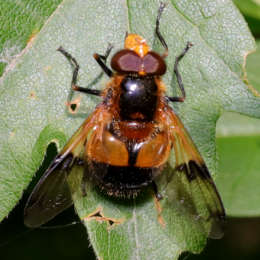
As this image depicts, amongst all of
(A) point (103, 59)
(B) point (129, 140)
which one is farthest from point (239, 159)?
(A) point (103, 59)

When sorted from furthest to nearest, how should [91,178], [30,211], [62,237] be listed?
[62,237] < [91,178] < [30,211]

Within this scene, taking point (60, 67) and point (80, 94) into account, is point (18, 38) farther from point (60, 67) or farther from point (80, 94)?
point (80, 94)

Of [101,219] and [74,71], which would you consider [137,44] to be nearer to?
Answer: [74,71]

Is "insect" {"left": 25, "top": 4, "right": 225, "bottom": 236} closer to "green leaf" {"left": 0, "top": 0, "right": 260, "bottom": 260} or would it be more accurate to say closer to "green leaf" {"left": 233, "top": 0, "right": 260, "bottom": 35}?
"green leaf" {"left": 0, "top": 0, "right": 260, "bottom": 260}

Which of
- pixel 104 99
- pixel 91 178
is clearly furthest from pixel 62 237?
pixel 104 99

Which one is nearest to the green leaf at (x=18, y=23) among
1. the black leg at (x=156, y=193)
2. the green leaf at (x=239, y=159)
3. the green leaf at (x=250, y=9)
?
the black leg at (x=156, y=193)

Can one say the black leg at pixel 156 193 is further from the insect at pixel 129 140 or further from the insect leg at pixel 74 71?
the insect leg at pixel 74 71

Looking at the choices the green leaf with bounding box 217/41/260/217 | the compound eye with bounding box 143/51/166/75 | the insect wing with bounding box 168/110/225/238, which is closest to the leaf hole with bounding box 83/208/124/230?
the insect wing with bounding box 168/110/225/238
